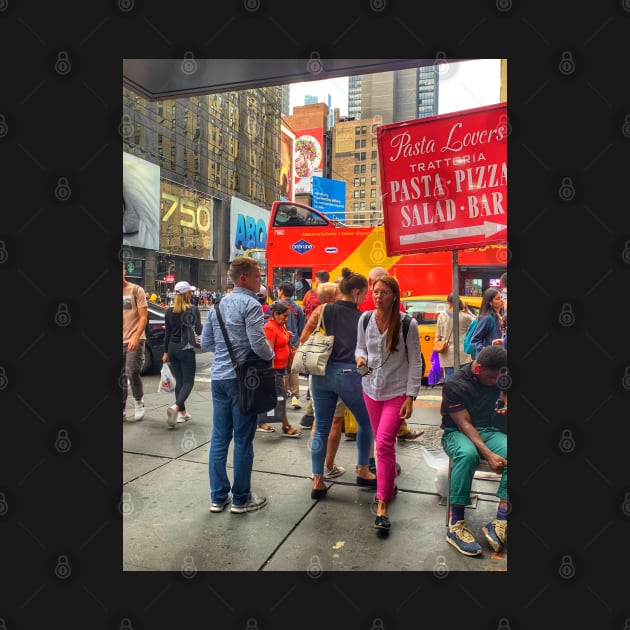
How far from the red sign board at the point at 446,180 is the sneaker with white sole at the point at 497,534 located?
176cm

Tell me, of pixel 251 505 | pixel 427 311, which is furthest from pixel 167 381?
pixel 427 311

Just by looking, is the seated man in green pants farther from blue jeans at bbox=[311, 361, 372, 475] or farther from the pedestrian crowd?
blue jeans at bbox=[311, 361, 372, 475]

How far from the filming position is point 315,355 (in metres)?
3.69

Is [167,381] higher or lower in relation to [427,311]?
lower

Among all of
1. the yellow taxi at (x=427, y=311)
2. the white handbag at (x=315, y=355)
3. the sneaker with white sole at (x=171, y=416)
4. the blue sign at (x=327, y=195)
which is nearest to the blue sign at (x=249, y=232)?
the blue sign at (x=327, y=195)

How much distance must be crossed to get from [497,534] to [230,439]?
6.19ft

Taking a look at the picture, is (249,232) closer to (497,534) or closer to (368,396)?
(368,396)

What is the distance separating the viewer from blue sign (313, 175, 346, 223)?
3796 cm

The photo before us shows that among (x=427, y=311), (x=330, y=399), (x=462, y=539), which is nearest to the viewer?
(x=462, y=539)

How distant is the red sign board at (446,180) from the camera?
306 centimetres

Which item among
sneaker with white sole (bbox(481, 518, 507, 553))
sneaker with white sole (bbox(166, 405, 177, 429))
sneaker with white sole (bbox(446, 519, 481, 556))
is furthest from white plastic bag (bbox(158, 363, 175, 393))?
sneaker with white sole (bbox(481, 518, 507, 553))

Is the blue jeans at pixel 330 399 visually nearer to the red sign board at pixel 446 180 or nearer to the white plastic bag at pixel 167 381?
the red sign board at pixel 446 180
